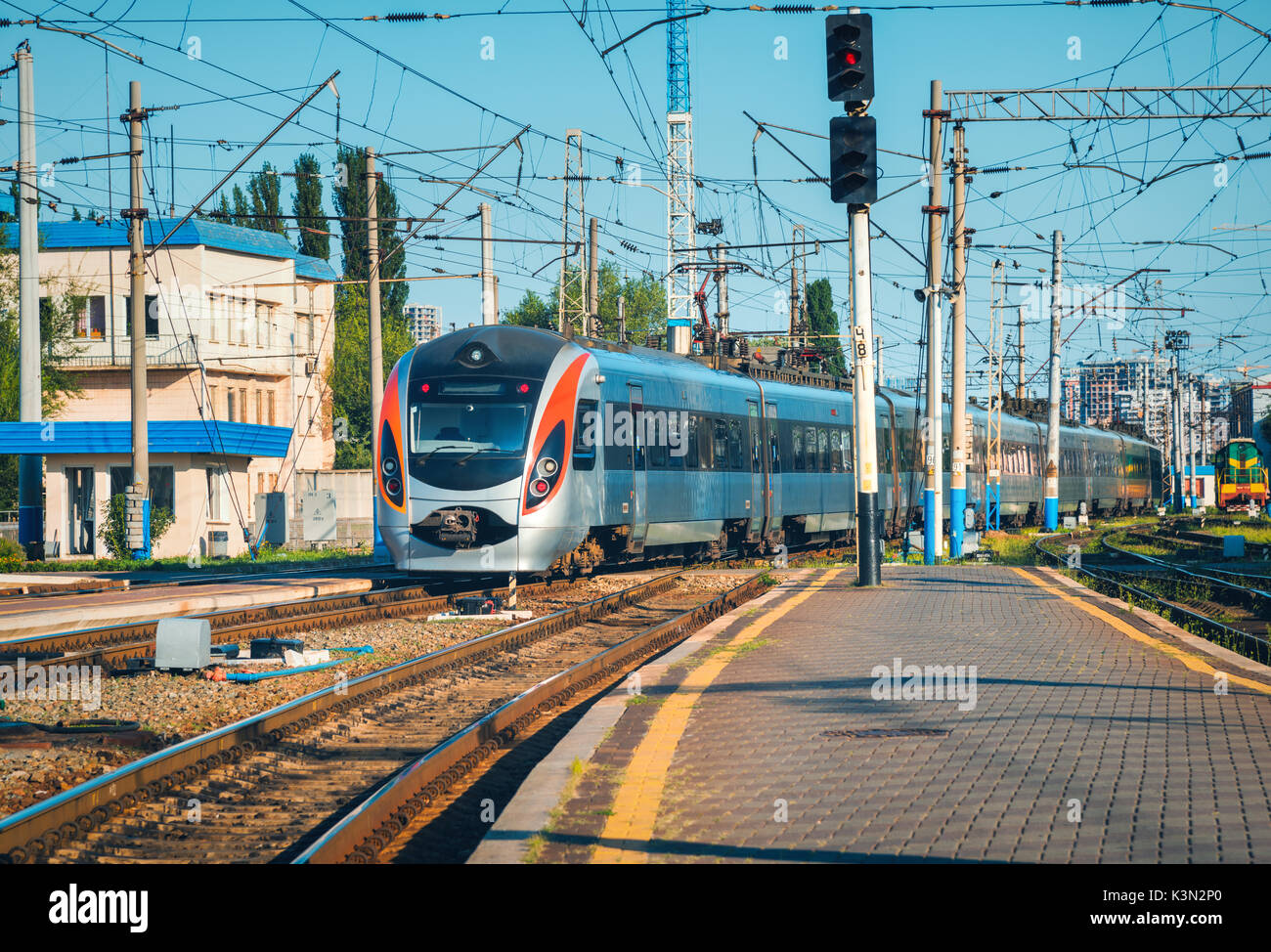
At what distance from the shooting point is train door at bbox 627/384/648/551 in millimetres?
20594

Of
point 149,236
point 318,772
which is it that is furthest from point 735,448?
point 149,236

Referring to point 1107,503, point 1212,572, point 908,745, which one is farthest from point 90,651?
point 1107,503

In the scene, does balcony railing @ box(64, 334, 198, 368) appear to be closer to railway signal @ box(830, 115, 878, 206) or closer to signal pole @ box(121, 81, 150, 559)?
signal pole @ box(121, 81, 150, 559)

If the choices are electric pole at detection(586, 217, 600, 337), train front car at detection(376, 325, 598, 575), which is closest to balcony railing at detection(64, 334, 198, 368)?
electric pole at detection(586, 217, 600, 337)

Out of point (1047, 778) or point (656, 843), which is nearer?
point (656, 843)

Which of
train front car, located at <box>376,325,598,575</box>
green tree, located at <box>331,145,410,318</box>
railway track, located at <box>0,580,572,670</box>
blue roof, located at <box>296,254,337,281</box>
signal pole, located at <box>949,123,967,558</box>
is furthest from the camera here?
green tree, located at <box>331,145,410,318</box>

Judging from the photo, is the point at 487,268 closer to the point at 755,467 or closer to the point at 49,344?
the point at 755,467

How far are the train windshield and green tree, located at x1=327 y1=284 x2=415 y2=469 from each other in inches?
2546

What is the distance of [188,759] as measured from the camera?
25.6 feet

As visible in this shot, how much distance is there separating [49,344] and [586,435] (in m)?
31.1

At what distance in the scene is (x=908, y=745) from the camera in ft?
24.5

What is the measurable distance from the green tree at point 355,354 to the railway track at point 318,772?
71.8 meters
